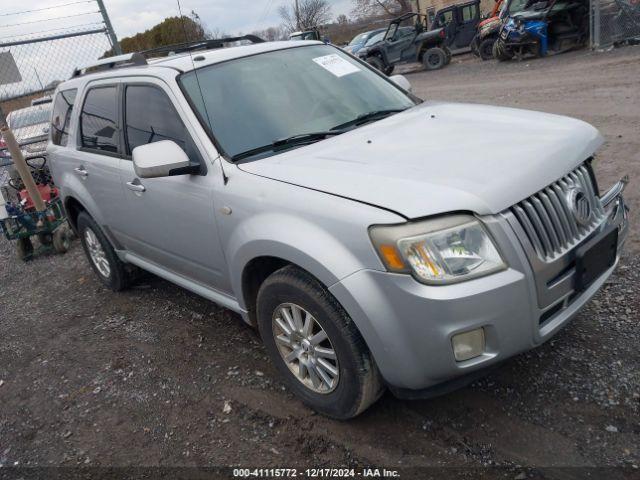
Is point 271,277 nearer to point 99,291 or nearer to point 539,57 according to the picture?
point 99,291

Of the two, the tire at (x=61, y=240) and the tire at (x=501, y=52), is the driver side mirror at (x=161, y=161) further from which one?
the tire at (x=501, y=52)

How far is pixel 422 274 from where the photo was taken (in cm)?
220

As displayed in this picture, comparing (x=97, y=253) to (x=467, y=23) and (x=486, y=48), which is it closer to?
(x=486, y=48)

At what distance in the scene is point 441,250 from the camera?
221cm

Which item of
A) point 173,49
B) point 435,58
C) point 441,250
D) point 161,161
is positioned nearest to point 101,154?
point 173,49

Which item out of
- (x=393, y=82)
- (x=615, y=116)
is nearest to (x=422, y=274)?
(x=393, y=82)

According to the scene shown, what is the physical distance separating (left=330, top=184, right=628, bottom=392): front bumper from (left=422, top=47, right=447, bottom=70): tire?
63.1ft

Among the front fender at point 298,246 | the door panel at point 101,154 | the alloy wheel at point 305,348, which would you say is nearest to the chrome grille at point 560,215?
the front fender at point 298,246

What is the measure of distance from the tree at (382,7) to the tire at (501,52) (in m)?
34.8

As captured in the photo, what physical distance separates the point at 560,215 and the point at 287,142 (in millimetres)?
1489

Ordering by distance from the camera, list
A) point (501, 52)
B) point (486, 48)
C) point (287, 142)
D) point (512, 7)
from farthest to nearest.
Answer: point (486, 48) → point (512, 7) → point (501, 52) → point (287, 142)

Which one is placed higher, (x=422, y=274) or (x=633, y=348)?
(x=422, y=274)

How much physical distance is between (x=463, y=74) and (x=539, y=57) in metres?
2.32

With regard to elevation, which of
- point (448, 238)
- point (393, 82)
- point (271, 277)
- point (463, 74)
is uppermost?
point (393, 82)
